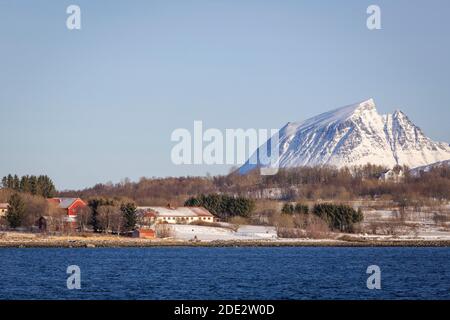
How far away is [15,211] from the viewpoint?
9694 cm

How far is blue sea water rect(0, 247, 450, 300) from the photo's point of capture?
40.7 m

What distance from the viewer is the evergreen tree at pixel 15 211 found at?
96625 millimetres

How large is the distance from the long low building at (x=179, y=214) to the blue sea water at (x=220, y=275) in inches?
1168

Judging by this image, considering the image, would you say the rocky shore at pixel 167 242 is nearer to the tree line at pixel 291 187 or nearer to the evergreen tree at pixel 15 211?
the evergreen tree at pixel 15 211

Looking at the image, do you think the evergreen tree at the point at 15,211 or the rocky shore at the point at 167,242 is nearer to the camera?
the rocky shore at the point at 167,242

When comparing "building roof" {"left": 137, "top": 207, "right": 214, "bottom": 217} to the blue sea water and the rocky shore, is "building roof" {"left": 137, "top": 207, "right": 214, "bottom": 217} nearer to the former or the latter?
the rocky shore

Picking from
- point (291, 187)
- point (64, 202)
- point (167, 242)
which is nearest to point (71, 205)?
point (64, 202)

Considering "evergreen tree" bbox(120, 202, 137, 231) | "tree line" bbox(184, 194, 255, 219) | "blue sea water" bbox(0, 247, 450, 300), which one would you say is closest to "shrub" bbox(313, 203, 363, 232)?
"tree line" bbox(184, 194, 255, 219)

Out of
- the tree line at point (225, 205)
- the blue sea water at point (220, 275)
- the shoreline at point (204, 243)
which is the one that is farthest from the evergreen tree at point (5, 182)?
the blue sea water at point (220, 275)

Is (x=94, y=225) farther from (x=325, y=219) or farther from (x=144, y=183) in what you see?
(x=144, y=183)

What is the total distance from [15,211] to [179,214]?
22751mm

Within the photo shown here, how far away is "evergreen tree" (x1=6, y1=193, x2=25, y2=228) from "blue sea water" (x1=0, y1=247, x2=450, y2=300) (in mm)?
20975

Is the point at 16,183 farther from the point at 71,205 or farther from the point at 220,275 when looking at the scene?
the point at 220,275
